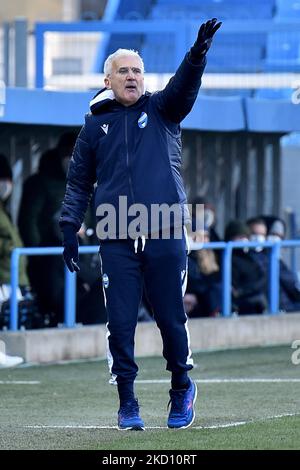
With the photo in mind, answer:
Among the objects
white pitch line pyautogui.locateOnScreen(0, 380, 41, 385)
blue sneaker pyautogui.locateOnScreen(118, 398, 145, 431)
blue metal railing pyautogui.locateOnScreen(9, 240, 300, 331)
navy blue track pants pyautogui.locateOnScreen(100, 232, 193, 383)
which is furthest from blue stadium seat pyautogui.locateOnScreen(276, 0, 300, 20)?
blue sneaker pyautogui.locateOnScreen(118, 398, 145, 431)

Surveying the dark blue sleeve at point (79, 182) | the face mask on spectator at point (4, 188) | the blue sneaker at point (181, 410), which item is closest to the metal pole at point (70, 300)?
the face mask on spectator at point (4, 188)

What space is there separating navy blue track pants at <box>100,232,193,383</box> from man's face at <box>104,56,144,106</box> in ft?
2.55

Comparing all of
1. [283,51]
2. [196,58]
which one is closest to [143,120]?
[196,58]

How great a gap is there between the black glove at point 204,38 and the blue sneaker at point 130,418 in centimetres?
193

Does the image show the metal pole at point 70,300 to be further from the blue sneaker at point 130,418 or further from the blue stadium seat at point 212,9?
the blue stadium seat at point 212,9

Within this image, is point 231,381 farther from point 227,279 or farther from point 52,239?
point 52,239

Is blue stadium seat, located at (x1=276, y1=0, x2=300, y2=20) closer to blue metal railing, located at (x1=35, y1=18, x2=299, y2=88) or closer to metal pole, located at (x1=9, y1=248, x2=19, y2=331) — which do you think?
blue metal railing, located at (x1=35, y1=18, x2=299, y2=88)

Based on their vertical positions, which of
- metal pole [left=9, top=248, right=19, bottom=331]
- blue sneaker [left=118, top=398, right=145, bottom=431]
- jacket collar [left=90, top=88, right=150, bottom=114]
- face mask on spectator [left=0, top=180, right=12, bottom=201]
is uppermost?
jacket collar [left=90, top=88, right=150, bottom=114]

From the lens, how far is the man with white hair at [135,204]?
906 centimetres

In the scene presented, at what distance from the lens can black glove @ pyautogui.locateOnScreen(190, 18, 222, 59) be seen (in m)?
8.67

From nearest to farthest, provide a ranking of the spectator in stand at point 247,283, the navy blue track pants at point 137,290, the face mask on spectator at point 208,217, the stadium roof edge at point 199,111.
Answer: the navy blue track pants at point 137,290
the stadium roof edge at point 199,111
the spectator in stand at point 247,283
the face mask on spectator at point 208,217
